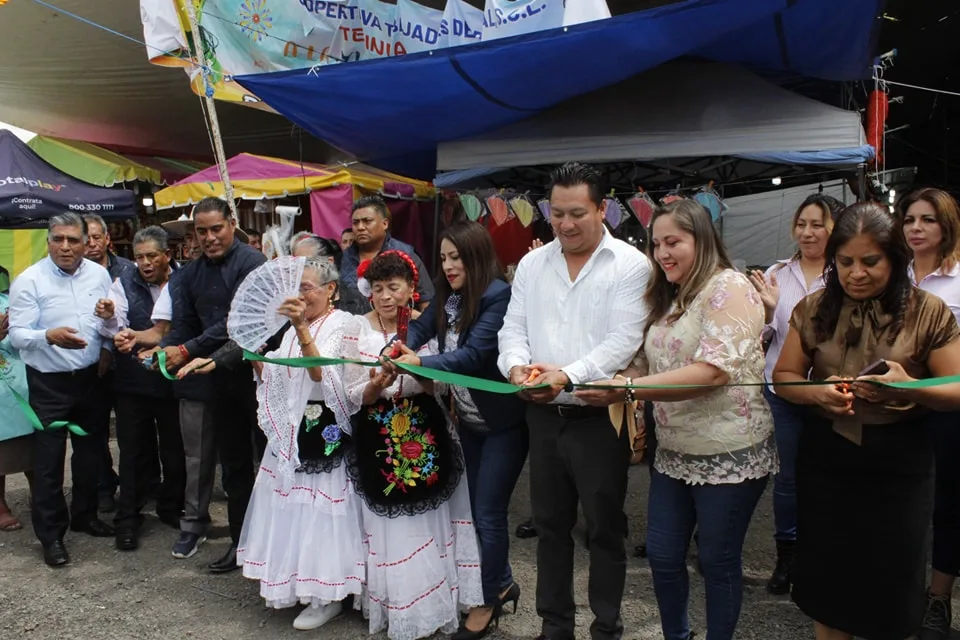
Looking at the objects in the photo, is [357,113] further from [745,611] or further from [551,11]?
[745,611]

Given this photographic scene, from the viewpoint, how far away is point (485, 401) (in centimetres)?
293

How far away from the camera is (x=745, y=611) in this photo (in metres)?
3.20

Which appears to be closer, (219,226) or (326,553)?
(326,553)

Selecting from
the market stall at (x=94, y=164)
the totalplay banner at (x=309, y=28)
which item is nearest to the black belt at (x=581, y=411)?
the totalplay banner at (x=309, y=28)

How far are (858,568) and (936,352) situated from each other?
0.75 metres

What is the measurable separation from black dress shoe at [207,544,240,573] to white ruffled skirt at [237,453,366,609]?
2.36 ft

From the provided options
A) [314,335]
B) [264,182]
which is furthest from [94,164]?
[314,335]

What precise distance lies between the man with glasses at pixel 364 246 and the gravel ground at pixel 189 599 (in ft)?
5.44

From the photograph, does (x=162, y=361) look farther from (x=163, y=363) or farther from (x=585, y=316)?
(x=585, y=316)

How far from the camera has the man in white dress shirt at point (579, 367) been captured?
2561 millimetres

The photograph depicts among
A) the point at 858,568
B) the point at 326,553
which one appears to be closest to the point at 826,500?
the point at 858,568

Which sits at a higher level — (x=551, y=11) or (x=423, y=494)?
(x=551, y=11)

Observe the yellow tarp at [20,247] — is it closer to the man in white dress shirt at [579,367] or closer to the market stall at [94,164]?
the market stall at [94,164]

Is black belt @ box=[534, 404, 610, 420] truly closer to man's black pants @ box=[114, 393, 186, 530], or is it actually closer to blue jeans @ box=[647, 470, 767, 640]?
blue jeans @ box=[647, 470, 767, 640]
